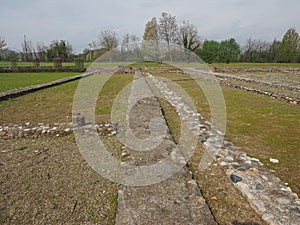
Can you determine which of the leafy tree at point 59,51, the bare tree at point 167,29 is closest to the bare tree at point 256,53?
the bare tree at point 167,29

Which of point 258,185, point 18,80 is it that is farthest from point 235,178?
point 18,80

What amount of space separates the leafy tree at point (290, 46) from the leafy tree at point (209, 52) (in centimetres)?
1475

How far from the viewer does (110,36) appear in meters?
46.9

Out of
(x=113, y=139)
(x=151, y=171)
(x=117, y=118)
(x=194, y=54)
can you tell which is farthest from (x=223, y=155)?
(x=194, y=54)

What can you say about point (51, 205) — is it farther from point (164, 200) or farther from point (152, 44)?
point (152, 44)

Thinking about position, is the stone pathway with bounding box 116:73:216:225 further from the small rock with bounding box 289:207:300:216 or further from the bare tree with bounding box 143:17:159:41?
the bare tree with bounding box 143:17:159:41

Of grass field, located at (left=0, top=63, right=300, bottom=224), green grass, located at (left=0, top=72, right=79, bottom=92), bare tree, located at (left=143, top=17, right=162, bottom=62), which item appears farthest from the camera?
bare tree, located at (left=143, top=17, right=162, bottom=62)

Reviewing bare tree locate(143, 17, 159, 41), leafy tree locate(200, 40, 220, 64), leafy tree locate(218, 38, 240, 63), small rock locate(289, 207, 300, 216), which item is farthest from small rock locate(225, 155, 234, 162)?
leafy tree locate(218, 38, 240, 63)

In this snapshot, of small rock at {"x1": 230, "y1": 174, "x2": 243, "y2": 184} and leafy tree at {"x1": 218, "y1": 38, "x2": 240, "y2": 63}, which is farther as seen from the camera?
leafy tree at {"x1": 218, "y1": 38, "x2": 240, "y2": 63}

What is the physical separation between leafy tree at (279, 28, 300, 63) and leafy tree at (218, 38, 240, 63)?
9673mm

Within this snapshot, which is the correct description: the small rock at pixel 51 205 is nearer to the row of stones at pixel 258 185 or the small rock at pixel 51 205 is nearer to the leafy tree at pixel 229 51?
the row of stones at pixel 258 185

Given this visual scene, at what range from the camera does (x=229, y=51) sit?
4791 centimetres

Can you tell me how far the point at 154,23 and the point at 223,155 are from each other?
39.3 meters

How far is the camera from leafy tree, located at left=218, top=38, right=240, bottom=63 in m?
47.0
